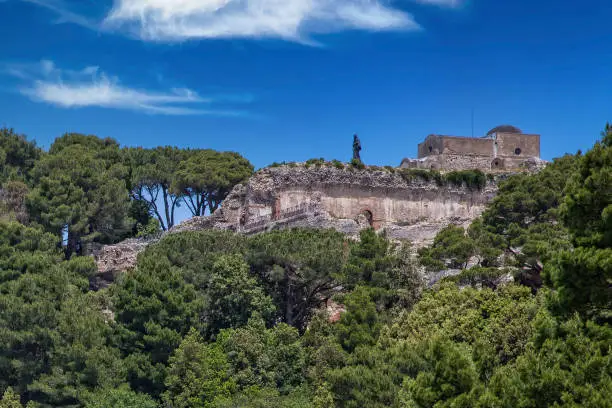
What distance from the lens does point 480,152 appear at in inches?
1890

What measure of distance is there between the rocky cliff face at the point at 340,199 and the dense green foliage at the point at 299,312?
4918 millimetres

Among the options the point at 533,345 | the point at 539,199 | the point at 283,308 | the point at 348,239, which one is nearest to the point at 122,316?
the point at 283,308

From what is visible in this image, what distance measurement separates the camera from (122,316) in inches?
1259

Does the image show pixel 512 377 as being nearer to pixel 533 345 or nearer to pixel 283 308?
pixel 533 345

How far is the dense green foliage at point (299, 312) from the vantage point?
22547mm

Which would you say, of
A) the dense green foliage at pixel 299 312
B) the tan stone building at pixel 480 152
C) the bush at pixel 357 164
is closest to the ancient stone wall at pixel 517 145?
the tan stone building at pixel 480 152

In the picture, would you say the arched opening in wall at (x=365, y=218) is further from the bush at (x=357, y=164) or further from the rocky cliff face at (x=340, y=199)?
the bush at (x=357, y=164)

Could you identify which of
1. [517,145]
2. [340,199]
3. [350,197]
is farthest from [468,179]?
[517,145]

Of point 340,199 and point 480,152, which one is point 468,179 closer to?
point 480,152

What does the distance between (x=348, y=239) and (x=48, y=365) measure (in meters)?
10.0

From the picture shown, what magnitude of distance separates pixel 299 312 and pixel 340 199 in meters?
10.4

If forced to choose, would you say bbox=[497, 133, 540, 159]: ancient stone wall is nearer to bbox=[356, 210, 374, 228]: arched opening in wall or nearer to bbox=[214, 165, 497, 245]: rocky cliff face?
bbox=[214, 165, 497, 245]: rocky cliff face

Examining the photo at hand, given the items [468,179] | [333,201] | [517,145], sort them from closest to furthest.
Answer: [333,201]
[468,179]
[517,145]

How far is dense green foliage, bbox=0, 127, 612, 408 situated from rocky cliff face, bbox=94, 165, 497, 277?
16.1 feet
